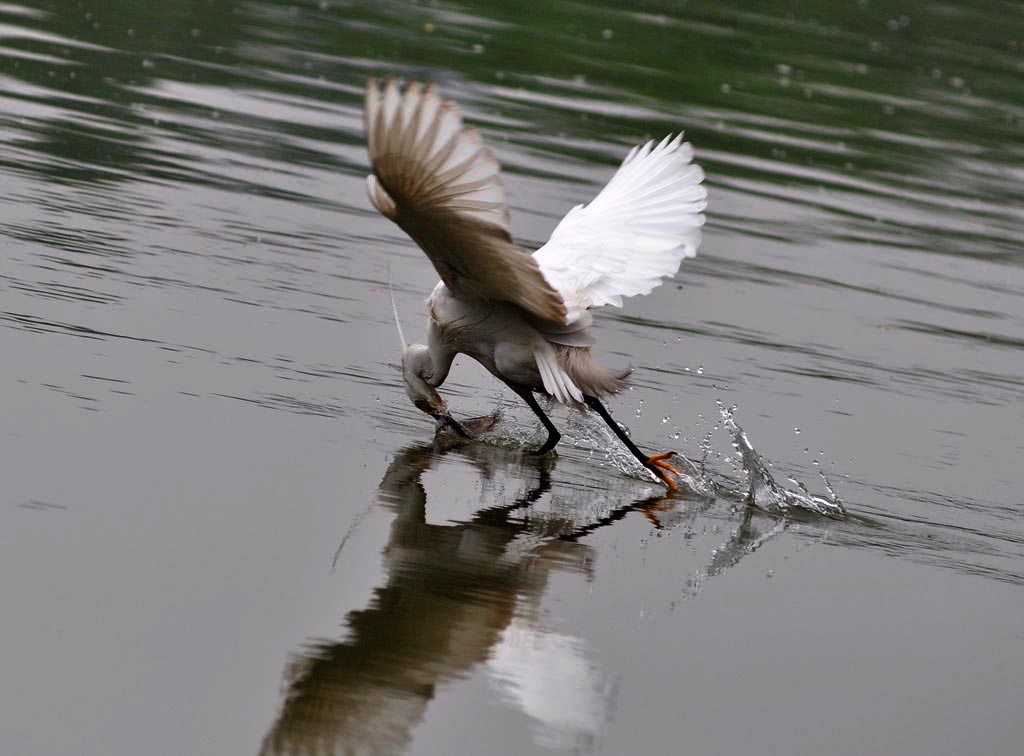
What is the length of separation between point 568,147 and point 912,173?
372cm

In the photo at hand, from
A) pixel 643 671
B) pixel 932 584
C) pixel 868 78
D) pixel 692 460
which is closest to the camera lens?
pixel 643 671

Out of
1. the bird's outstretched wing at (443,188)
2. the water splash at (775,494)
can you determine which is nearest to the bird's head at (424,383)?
the bird's outstretched wing at (443,188)

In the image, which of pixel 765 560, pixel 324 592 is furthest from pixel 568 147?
pixel 324 592

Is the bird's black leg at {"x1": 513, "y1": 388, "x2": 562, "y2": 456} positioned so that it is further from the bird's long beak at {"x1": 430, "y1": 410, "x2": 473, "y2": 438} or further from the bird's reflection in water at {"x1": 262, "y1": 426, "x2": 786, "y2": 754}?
the bird's reflection in water at {"x1": 262, "y1": 426, "x2": 786, "y2": 754}

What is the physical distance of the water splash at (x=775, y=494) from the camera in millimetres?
6652

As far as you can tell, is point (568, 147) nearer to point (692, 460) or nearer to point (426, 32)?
point (426, 32)

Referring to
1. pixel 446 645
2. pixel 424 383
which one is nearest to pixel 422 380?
pixel 424 383

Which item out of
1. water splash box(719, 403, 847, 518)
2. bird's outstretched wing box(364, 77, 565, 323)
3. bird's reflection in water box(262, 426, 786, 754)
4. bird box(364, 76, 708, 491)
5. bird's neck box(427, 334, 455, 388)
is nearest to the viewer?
bird's reflection in water box(262, 426, 786, 754)

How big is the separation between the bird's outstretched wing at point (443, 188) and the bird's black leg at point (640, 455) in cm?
79

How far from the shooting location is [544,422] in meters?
7.18

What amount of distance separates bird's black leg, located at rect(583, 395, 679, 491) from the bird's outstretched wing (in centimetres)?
79

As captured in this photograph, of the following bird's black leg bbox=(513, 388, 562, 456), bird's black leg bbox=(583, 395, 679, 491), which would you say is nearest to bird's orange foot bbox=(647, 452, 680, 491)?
bird's black leg bbox=(583, 395, 679, 491)

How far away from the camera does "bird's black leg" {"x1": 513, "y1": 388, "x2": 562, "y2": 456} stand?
7.15 metres

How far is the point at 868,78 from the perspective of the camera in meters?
20.9
